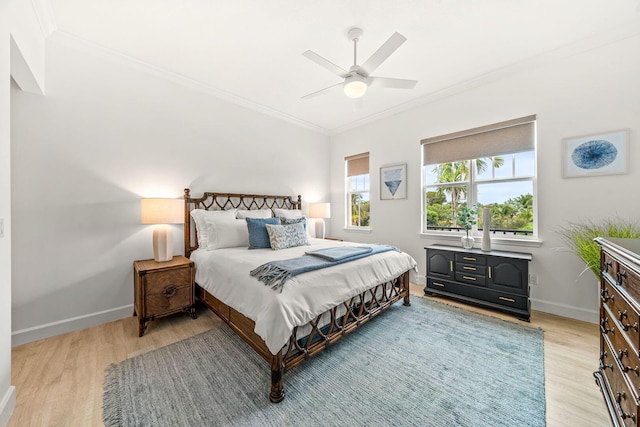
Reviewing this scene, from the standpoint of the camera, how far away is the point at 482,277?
289cm

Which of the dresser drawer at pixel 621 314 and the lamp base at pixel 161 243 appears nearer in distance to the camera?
the dresser drawer at pixel 621 314

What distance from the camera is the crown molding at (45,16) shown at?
1.97 metres

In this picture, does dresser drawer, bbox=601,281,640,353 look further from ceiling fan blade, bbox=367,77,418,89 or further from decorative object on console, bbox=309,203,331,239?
decorative object on console, bbox=309,203,331,239

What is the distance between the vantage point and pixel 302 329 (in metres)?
1.75

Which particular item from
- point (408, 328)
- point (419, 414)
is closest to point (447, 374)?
point (419, 414)

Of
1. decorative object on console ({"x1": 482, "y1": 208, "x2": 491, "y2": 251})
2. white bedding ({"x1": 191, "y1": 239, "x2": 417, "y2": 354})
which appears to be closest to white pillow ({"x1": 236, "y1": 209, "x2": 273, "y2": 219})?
white bedding ({"x1": 191, "y1": 239, "x2": 417, "y2": 354})

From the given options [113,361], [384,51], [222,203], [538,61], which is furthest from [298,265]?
[538,61]

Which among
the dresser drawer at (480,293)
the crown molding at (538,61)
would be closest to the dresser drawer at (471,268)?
the dresser drawer at (480,293)

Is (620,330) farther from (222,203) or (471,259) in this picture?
(222,203)

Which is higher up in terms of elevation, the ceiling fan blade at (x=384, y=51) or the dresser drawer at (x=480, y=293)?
the ceiling fan blade at (x=384, y=51)

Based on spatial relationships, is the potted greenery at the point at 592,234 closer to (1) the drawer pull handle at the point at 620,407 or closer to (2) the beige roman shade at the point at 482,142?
(2) the beige roman shade at the point at 482,142

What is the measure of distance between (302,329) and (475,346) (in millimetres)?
1533

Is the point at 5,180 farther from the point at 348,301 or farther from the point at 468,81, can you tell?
the point at 468,81

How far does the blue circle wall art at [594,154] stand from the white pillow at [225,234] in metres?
3.74
